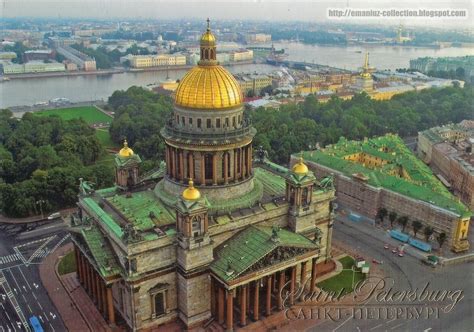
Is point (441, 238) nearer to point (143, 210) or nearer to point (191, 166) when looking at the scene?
point (191, 166)

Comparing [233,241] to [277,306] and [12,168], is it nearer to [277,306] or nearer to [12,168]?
[277,306]

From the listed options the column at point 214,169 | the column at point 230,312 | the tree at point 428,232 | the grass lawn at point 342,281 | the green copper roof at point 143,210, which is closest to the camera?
the column at point 230,312

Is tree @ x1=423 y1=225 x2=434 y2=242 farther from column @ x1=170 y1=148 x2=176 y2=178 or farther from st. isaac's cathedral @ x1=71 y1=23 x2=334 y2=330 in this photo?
column @ x1=170 y1=148 x2=176 y2=178

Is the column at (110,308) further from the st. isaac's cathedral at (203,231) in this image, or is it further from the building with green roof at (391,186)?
the building with green roof at (391,186)

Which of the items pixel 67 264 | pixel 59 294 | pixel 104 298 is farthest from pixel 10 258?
pixel 104 298

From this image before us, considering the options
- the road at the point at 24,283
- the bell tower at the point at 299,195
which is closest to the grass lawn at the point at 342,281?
the bell tower at the point at 299,195

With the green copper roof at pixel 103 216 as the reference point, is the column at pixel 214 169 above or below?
above

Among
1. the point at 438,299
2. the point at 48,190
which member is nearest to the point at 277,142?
the point at 48,190
